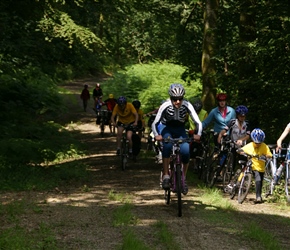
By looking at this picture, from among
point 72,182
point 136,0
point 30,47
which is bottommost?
point 72,182

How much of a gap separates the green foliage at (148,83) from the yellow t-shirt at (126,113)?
48.0ft

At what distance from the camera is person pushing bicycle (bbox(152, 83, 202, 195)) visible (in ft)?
33.5

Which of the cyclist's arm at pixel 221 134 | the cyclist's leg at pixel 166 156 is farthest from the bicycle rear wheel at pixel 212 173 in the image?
the cyclist's leg at pixel 166 156

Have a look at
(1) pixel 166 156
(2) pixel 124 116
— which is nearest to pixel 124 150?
(2) pixel 124 116

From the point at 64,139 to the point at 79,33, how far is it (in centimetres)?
401

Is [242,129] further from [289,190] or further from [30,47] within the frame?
[30,47]

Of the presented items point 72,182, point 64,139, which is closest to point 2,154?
point 72,182

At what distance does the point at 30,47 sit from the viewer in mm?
17844

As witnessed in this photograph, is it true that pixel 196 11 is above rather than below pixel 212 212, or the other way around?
above

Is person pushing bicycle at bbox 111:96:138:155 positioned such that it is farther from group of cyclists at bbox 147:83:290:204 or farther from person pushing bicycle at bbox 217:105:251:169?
person pushing bicycle at bbox 217:105:251:169

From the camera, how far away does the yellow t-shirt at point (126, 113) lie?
16250 millimetres

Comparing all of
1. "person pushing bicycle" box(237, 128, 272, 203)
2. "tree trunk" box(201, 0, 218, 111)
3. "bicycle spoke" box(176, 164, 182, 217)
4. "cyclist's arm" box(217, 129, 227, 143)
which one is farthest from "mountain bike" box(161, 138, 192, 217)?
"tree trunk" box(201, 0, 218, 111)

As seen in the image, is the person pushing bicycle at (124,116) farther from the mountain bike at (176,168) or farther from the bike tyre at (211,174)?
the mountain bike at (176,168)

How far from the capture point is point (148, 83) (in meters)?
36.9
